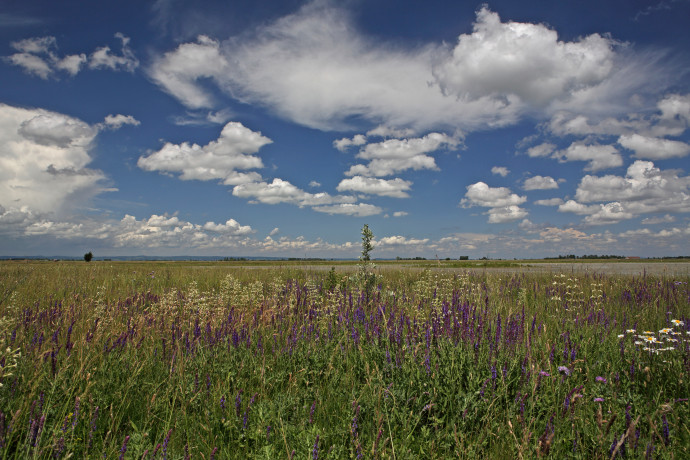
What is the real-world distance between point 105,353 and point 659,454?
4.59m

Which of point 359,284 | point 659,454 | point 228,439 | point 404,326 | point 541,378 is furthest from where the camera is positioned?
point 359,284

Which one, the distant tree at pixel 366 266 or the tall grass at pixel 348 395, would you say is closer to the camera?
the tall grass at pixel 348 395

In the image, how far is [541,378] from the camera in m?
2.96

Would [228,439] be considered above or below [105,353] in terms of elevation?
below

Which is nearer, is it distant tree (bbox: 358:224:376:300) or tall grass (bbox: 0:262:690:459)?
tall grass (bbox: 0:262:690:459)

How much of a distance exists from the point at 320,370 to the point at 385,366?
0.67 m

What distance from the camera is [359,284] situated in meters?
7.54

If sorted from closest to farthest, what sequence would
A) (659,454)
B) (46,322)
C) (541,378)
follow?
1. (659,454)
2. (541,378)
3. (46,322)

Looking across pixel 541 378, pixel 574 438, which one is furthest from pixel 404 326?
pixel 574 438

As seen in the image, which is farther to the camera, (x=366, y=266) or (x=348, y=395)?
(x=366, y=266)

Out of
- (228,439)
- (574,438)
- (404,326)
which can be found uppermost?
(404,326)

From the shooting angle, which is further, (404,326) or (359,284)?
(359,284)

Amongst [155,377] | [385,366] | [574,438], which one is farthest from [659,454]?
[155,377]

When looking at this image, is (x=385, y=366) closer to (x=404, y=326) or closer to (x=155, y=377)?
(x=404, y=326)
